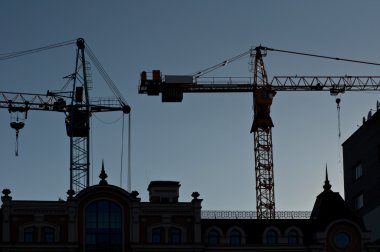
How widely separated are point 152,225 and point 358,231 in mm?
16684

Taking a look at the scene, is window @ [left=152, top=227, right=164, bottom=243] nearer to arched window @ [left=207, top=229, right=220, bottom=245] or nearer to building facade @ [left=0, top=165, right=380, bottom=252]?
building facade @ [left=0, top=165, right=380, bottom=252]

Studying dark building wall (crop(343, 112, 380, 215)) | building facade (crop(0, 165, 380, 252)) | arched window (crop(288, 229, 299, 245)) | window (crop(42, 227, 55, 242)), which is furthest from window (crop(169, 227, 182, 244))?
dark building wall (crop(343, 112, 380, 215))

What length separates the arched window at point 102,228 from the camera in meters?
92.6

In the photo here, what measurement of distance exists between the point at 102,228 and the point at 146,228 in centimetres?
354

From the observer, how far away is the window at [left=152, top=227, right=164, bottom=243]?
9338 cm

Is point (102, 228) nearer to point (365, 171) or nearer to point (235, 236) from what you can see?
point (235, 236)

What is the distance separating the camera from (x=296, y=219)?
96.4 metres

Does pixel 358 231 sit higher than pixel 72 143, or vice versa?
pixel 72 143

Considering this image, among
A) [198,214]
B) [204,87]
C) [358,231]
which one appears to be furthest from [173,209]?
[204,87]

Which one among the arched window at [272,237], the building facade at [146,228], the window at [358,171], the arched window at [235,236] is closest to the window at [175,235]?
the building facade at [146,228]

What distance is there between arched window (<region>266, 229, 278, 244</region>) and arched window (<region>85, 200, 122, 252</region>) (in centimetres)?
1218

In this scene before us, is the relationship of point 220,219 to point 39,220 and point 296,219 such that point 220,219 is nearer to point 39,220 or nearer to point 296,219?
point 296,219

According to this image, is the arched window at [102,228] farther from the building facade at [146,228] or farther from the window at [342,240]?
the window at [342,240]

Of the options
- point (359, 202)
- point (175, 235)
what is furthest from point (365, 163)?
point (175, 235)
